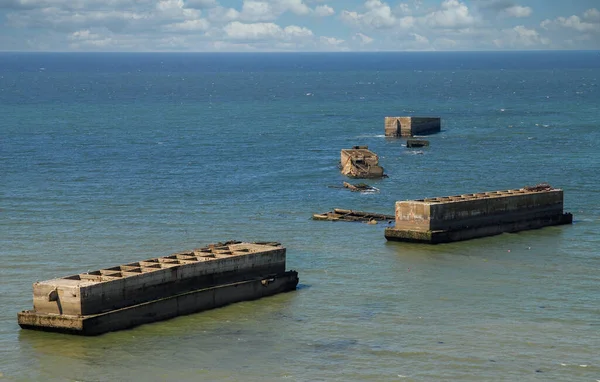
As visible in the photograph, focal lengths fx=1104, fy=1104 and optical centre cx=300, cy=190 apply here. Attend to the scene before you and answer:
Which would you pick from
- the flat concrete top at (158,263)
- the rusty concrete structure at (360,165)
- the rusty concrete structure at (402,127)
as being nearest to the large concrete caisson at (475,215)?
the flat concrete top at (158,263)

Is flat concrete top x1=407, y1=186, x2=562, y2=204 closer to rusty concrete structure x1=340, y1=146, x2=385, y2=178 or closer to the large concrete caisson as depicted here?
the large concrete caisson

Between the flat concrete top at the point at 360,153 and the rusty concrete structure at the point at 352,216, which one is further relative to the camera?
the flat concrete top at the point at 360,153

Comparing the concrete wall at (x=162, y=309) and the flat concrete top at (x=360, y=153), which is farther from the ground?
the flat concrete top at (x=360, y=153)

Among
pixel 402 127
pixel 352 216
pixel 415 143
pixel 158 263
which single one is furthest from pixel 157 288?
pixel 402 127

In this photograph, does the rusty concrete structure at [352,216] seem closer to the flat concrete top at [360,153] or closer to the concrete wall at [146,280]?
the concrete wall at [146,280]

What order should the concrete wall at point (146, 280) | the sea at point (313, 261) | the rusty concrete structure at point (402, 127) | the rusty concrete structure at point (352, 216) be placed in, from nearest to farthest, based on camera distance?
the sea at point (313, 261) → the concrete wall at point (146, 280) → the rusty concrete structure at point (352, 216) → the rusty concrete structure at point (402, 127)

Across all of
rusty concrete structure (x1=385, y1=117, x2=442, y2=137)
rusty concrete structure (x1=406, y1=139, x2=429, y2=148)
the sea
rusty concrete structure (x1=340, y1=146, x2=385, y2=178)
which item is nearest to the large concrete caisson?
the sea
